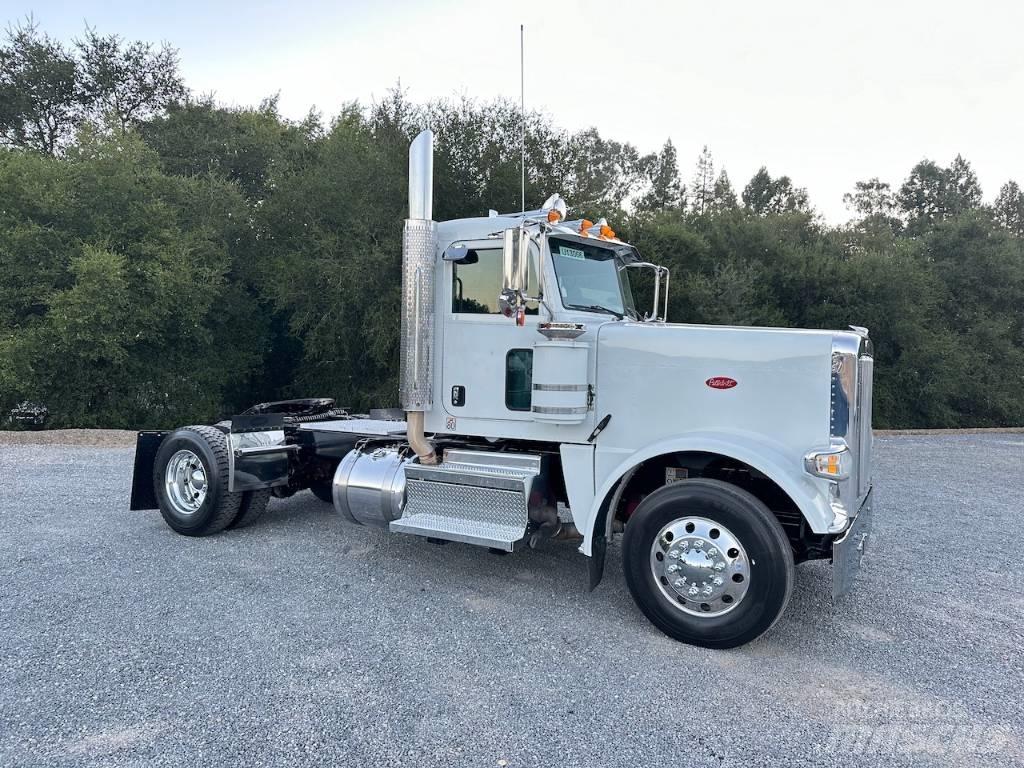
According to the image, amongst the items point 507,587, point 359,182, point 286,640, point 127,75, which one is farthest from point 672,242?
point 127,75

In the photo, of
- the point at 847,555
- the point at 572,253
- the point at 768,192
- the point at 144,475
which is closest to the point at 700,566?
the point at 847,555

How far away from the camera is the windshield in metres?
4.54

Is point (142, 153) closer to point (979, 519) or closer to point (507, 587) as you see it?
point (507, 587)

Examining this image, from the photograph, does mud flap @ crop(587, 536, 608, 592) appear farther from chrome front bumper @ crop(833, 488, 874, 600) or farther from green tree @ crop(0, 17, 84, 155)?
green tree @ crop(0, 17, 84, 155)

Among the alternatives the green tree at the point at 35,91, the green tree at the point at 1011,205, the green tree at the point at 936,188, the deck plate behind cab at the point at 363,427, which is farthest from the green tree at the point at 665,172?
the deck plate behind cab at the point at 363,427

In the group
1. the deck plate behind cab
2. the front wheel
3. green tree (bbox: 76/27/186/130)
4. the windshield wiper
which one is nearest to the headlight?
the front wheel

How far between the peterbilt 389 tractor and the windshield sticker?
2cm

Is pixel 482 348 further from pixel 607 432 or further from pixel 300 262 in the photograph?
pixel 300 262

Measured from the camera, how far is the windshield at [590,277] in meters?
4.54

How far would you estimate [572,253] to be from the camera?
15.3ft

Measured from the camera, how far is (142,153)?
15.7 metres

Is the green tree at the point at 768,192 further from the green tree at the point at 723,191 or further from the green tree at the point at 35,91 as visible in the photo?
the green tree at the point at 35,91

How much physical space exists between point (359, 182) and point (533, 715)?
13932mm

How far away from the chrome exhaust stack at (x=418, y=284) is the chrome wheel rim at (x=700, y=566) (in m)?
1.93
